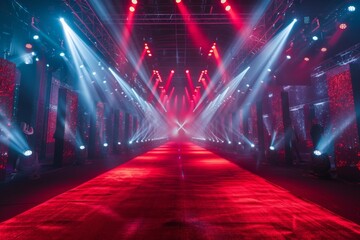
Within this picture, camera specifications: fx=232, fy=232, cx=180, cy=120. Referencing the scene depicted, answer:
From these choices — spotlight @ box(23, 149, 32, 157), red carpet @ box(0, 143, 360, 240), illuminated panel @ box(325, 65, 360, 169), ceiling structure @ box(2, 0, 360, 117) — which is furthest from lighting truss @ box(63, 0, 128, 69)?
illuminated panel @ box(325, 65, 360, 169)

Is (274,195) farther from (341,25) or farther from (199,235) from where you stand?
(341,25)

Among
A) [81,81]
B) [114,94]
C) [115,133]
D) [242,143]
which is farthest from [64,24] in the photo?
[242,143]

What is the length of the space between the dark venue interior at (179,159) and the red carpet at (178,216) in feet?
0.09

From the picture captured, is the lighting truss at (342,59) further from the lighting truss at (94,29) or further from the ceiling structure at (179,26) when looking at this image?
the lighting truss at (94,29)

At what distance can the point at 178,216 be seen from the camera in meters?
3.74

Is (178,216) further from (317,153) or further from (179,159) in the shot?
(179,159)

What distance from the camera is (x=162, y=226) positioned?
3.35m

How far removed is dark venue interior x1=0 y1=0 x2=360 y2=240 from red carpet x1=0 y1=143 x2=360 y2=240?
3cm

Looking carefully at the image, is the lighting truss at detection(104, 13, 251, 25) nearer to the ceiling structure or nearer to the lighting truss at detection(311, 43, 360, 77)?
the ceiling structure

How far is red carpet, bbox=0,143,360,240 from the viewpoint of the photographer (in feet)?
10.1

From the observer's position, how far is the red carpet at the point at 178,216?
10.1ft

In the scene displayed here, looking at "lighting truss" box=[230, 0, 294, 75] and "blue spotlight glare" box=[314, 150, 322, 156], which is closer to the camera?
"blue spotlight glare" box=[314, 150, 322, 156]

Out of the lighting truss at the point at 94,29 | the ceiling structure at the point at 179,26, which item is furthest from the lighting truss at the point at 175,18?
the lighting truss at the point at 94,29

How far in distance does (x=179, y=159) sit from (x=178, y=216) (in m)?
9.21
